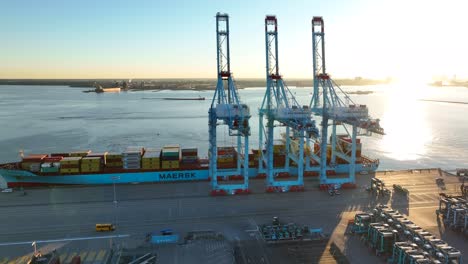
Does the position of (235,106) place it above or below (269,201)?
above

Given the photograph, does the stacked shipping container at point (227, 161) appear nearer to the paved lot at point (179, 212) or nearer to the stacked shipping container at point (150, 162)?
the paved lot at point (179, 212)

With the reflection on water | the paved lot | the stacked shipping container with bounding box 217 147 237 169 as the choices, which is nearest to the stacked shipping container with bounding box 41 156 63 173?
the paved lot

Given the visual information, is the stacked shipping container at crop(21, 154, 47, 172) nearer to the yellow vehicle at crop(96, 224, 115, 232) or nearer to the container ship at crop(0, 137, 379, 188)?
the container ship at crop(0, 137, 379, 188)

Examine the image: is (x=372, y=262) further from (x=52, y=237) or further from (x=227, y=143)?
(x=227, y=143)

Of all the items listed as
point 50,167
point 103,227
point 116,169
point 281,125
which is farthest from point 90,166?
point 281,125

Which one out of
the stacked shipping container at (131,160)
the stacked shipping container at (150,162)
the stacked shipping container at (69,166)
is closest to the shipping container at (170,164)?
the stacked shipping container at (150,162)

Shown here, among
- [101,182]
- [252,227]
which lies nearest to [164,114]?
[101,182]
